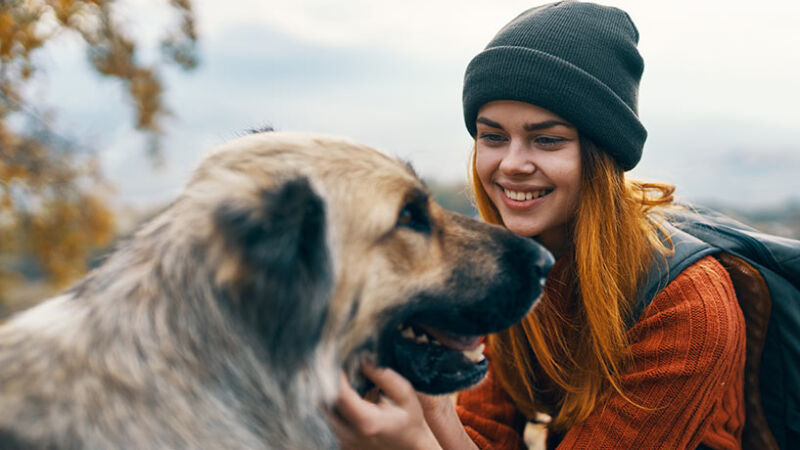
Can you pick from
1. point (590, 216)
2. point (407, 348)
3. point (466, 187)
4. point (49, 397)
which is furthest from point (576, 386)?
point (49, 397)

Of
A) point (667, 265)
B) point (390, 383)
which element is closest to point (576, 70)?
point (667, 265)

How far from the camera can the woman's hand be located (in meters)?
1.66

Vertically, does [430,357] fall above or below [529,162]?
below

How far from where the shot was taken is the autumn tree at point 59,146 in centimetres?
506

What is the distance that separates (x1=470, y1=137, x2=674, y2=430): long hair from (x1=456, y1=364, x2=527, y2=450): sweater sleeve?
22cm

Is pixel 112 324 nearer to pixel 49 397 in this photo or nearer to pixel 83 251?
pixel 49 397

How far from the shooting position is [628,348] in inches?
85.4

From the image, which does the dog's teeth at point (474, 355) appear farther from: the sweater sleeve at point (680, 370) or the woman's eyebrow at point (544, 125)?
the woman's eyebrow at point (544, 125)

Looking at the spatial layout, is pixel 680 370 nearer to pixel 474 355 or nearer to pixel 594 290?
pixel 594 290

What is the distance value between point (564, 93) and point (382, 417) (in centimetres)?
145

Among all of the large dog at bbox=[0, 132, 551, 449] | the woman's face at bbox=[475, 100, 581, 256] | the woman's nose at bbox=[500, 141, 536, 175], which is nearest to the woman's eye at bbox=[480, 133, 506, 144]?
the woman's face at bbox=[475, 100, 581, 256]

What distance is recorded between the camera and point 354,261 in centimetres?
161

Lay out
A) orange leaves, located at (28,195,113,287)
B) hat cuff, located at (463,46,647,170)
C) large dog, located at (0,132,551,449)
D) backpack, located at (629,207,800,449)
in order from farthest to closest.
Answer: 1. orange leaves, located at (28,195,113,287)
2. hat cuff, located at (463,46,647,170)
3. backpack, located at (629,207,800,449)
4. large dog, located at (0,132,551,449)

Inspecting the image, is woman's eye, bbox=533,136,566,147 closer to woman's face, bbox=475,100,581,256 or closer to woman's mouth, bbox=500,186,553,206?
woman's face, bbox=475,100,581,256
